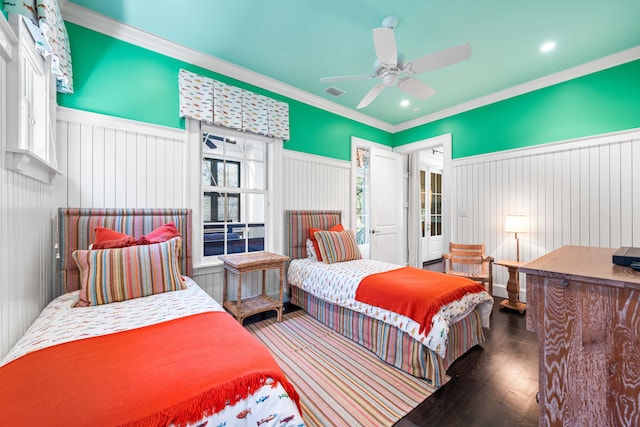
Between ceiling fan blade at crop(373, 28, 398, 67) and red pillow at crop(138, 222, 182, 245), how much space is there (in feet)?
7.52

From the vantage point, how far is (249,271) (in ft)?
8.25

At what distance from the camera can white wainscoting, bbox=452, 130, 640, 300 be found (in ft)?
8.87

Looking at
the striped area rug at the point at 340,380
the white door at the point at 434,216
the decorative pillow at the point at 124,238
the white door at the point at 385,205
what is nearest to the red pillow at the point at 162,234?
the decorative pillow at the point at 124,238

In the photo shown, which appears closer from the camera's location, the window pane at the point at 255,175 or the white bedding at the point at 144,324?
the white bedding at the point at 144,324

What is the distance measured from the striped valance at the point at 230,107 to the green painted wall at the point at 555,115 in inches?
108

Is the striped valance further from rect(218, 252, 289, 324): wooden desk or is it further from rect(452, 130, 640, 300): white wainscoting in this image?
rect(452, 130, 640, 300): white wainscoting

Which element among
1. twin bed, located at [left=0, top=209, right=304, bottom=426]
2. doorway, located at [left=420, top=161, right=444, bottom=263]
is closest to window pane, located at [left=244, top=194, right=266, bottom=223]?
twin bed, located at [left=0, top=209, right=304, bottom=426]

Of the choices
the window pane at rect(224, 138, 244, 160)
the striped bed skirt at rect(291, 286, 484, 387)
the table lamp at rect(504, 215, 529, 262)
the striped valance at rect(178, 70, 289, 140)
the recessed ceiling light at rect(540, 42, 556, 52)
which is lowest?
the striped bed skirt at rect(291, 286, 484, 387)

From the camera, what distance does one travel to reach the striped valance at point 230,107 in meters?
2.59

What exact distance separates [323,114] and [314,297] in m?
2.63

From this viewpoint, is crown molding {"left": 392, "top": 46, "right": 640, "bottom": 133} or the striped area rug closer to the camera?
the striped area rug

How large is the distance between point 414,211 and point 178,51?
467cm

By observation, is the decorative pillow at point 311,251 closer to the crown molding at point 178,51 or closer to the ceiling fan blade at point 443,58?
the crown molding at point 178,51

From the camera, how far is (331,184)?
12.8 ft
